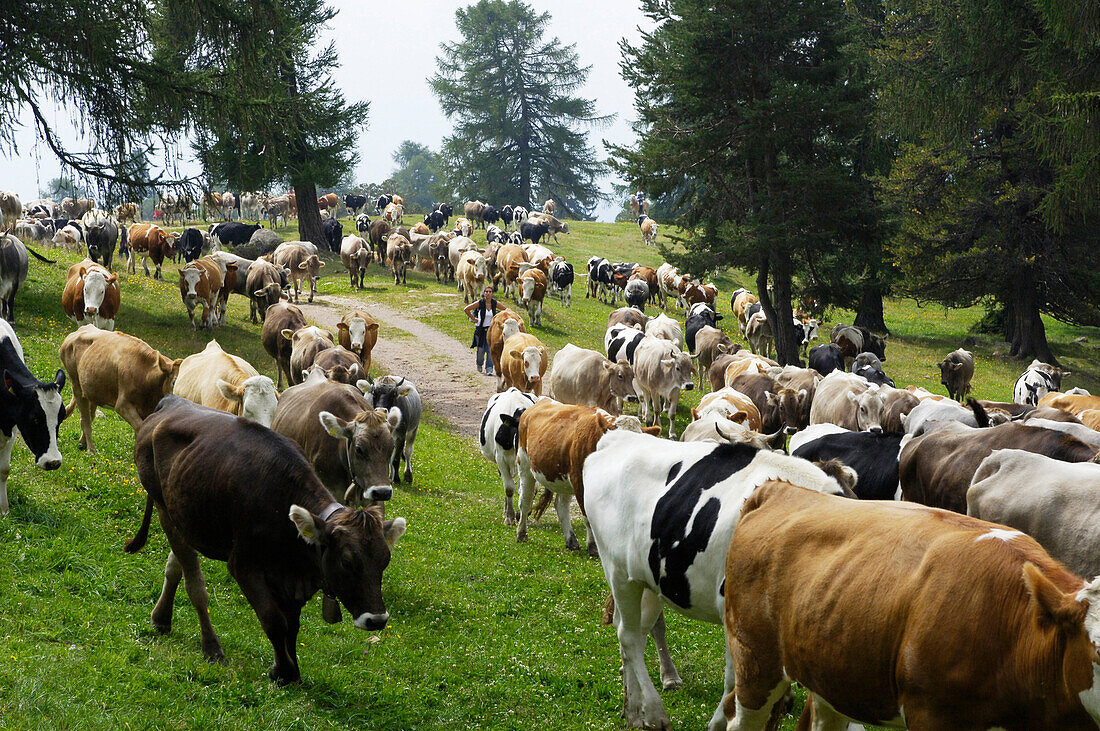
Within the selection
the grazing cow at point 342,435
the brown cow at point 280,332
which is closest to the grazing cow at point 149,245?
the brown cow at point 280,332

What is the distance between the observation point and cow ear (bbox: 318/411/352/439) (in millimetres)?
9203

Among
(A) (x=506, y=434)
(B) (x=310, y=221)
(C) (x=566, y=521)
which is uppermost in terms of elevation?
(B) (x=310, y=221)

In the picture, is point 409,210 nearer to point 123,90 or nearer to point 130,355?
point 123,90

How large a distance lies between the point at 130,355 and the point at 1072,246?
33.8 metres

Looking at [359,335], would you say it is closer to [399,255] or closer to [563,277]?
[563,277]

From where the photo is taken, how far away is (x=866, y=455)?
933 centimetres

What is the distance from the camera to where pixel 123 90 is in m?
18.5

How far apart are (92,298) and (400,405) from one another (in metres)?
8.21

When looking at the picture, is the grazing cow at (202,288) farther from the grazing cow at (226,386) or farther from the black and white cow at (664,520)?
the black and white cow at (664,520)

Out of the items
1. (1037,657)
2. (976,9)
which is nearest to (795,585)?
(1037,657)

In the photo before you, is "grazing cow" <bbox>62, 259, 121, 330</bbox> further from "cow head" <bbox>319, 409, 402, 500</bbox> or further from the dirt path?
"cow head" <bbox>319, 409, 402, 500</bbox>

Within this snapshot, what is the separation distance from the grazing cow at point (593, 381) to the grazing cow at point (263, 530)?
11.4 metres

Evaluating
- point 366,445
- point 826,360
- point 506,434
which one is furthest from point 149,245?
point 366,445

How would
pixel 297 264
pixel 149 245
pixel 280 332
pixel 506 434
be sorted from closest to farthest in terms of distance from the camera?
1. pixel 506 434
2. pixel 280 332
3. pixel 149 245
4. pixel 297 264
